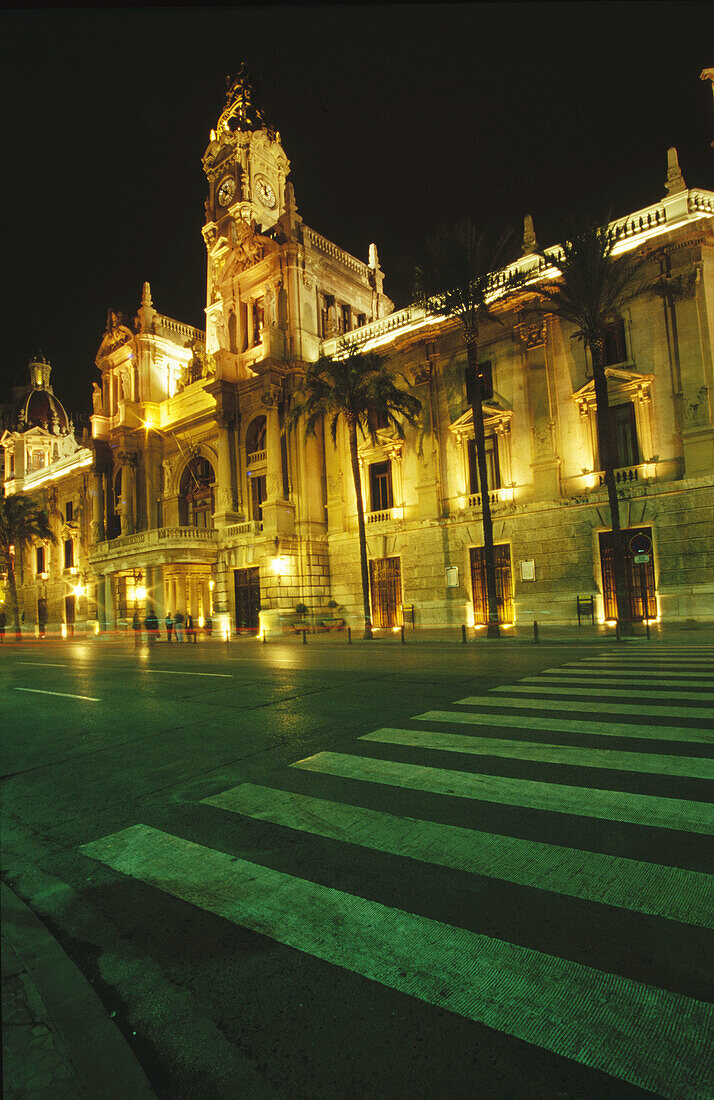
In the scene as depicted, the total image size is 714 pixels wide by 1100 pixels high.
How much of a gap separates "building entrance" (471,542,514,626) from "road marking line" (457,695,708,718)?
19897 millimetres

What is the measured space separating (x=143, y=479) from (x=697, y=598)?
38750 millimetres

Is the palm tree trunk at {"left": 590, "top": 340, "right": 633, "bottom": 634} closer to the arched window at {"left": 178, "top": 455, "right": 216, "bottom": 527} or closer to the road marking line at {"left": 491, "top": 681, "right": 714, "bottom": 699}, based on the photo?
the road marking line at {"left": 491, "top": 681, "right": 714, "bottom": 699}

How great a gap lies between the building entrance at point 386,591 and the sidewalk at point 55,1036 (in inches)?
1175

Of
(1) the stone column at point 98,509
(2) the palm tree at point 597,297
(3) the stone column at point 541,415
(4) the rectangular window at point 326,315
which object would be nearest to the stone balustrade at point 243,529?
(4) the rectangular window at point 326,315

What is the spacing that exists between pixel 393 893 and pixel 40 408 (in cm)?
9413

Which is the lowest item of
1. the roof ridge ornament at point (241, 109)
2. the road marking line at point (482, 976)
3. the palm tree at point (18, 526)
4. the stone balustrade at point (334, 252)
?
the road marking line at point (482, 976)

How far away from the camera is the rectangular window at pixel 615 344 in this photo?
26266 millimetres

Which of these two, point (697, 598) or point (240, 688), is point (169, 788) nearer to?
point (240, 688)

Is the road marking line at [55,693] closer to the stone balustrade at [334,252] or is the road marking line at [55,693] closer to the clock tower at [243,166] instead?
the stone balustrade at [334,252]

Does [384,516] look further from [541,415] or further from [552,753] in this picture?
[552,753]

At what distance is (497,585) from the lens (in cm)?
2961

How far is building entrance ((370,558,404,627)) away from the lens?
1299 inches

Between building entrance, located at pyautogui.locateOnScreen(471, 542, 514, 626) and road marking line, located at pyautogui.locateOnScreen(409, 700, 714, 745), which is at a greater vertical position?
building entrance, located at pyautogui.locateOnScreen(471, 542, 514, 626)

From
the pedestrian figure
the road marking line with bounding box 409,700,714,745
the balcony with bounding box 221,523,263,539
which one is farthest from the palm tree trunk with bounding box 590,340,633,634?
the pedestrian figure
